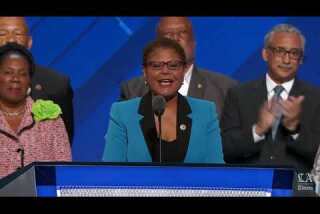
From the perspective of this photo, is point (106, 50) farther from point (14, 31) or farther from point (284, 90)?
point (284, 90)

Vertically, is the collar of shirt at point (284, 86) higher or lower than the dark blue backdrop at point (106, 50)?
lower

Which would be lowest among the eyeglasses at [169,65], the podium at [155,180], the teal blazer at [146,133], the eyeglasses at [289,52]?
the podium at [155,180]

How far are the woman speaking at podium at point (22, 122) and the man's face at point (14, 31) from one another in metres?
0.31

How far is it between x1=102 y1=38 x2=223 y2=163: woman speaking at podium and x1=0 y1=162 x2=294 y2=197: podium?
2.09 ft

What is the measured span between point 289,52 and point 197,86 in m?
0.53

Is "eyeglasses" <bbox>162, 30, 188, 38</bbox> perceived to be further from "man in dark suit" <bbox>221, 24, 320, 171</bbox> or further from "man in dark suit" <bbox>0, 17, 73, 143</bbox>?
"man in dark suit" <bbox>0, 17, 73, 143</bbox>

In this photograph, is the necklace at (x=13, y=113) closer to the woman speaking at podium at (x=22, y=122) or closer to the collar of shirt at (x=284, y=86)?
the woman speaking at podium at (x=22, y=122)

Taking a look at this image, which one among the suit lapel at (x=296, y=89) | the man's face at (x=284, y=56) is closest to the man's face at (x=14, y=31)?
the man's face at (x=284, y=56)

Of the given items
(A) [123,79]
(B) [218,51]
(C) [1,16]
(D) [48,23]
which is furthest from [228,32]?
(C) [1,16]

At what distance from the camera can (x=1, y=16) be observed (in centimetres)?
314

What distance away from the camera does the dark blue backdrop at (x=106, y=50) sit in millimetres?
3338
